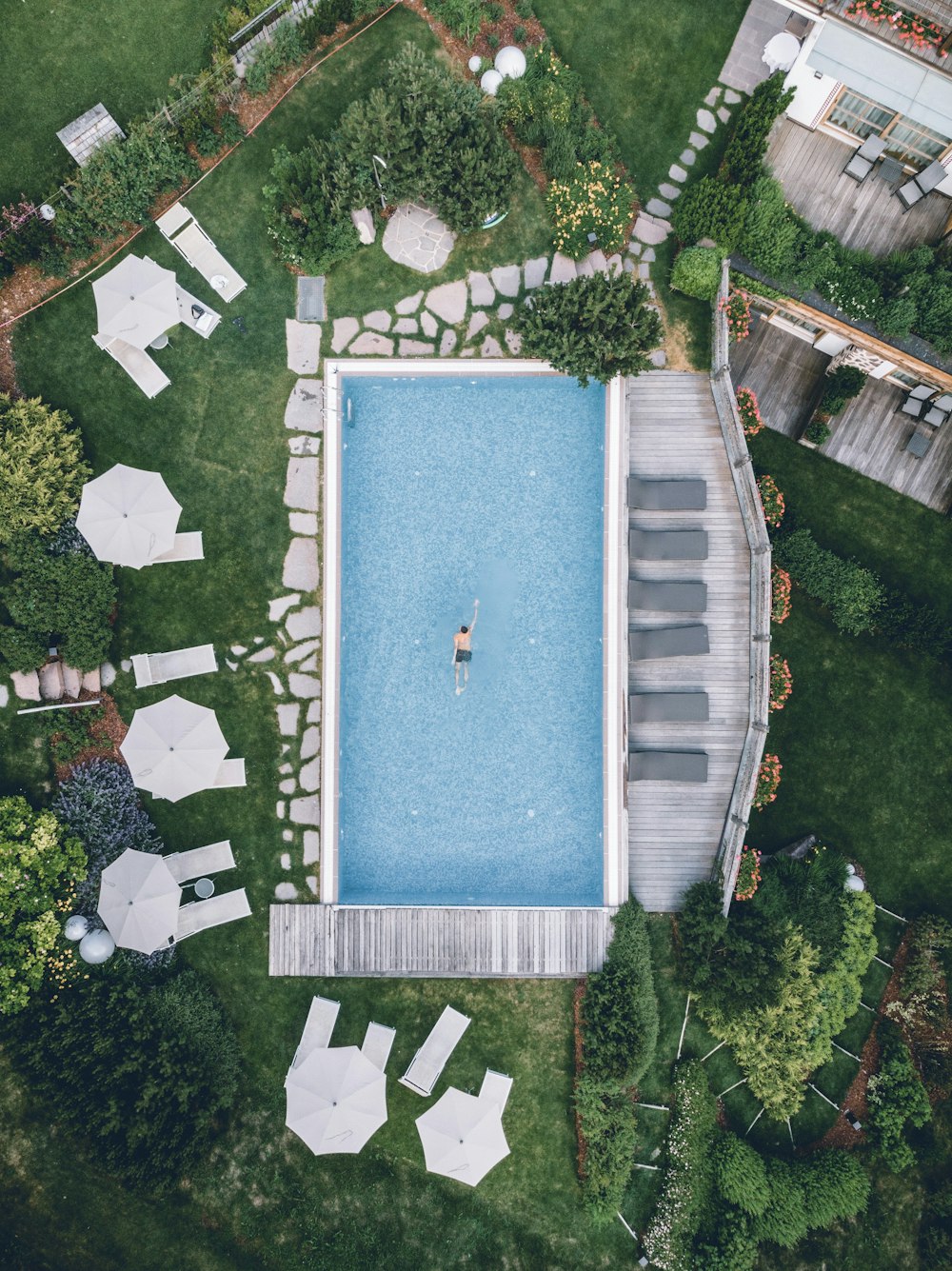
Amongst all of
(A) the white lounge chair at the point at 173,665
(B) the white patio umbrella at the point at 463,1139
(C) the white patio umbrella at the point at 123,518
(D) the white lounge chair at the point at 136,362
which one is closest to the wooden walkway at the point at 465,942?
(B) the white patio umbrella at the point at 463,1139

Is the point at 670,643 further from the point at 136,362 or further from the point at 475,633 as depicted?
the point at 136,362

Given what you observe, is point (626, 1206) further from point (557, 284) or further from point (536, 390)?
point (557, 284)

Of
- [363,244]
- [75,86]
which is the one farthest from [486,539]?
[75,86]

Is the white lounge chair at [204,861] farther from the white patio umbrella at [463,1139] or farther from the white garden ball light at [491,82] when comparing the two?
the white garden ball light at [491,82]

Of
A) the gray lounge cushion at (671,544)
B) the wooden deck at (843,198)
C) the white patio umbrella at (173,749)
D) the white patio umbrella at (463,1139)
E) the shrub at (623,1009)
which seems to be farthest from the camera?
the wooden deck at (843,198)

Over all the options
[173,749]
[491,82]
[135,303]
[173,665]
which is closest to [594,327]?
[491,82]
